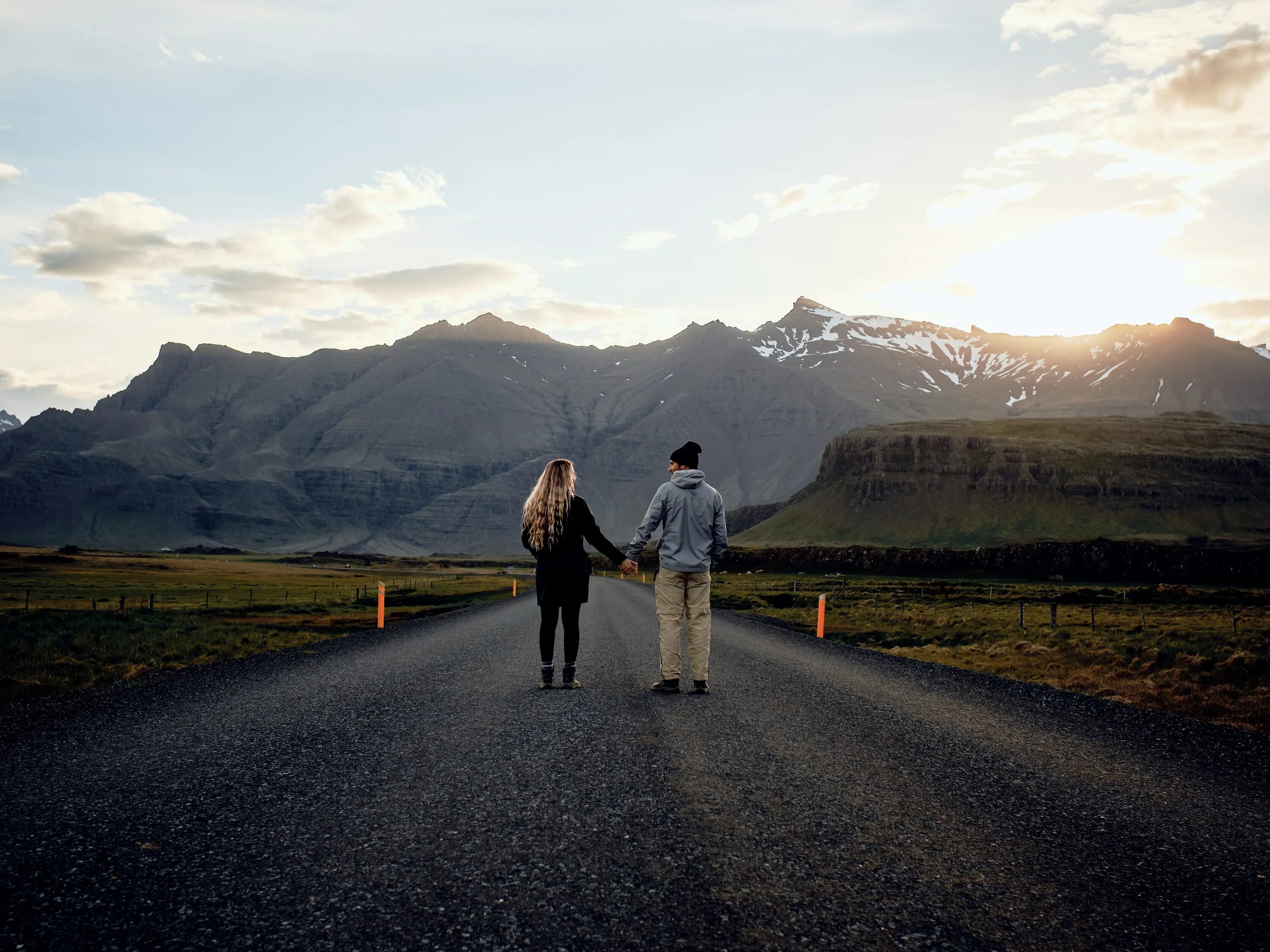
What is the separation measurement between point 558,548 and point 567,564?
0.84ft

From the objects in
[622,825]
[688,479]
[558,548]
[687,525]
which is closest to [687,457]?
[688,479]

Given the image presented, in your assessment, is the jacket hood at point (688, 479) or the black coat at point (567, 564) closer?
the black coat at point (567, 564)

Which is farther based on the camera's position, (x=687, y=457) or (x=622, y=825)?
(x=687, y=457)

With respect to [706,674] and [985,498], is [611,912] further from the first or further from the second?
[985,498]

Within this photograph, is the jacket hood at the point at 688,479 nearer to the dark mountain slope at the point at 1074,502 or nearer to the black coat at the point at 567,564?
the black coat at the point at 567,564

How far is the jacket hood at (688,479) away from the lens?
38.1 feet

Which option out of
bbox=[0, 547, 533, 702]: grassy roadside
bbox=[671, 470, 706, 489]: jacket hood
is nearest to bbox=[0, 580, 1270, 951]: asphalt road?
bbox=[671, 470, 706, 489]: jacket hood

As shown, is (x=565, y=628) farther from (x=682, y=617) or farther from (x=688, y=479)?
(x=688, y=479)

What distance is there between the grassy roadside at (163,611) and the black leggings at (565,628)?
8190 millimetres

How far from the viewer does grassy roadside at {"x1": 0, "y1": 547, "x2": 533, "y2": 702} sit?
17.2 m

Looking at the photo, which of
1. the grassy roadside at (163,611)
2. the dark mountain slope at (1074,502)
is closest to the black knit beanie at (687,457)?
the grassy roadside at (163,611)

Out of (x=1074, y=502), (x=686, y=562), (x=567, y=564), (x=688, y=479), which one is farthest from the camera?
(x=1074, y=502)

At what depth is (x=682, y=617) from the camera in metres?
11.7

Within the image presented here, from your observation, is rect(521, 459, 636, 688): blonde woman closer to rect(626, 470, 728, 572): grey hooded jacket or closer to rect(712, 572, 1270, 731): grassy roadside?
rect(626, 470, 728, 572): grey hooded jacket
